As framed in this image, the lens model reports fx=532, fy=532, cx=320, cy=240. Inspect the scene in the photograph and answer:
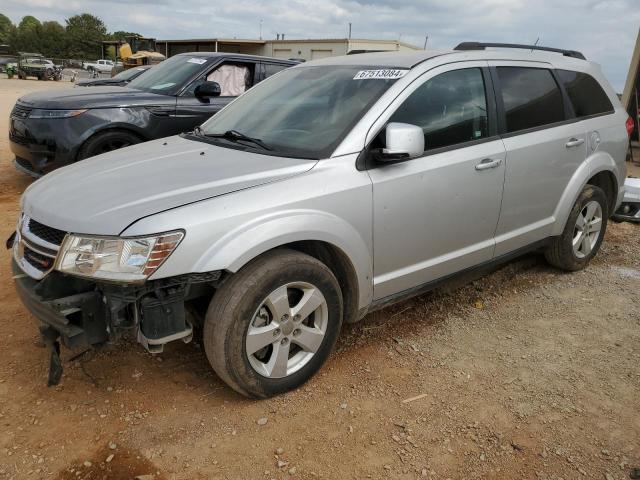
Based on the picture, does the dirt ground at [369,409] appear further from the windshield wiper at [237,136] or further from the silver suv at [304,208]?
the windshield wiper at [237,136]

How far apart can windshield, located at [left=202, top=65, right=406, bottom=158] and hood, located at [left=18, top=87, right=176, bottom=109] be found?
9.19 feet

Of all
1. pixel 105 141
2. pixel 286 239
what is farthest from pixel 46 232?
pixel 105 141

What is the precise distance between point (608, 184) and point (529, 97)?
1.40 metres

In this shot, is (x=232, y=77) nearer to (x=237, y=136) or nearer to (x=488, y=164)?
(x=237, y=136)

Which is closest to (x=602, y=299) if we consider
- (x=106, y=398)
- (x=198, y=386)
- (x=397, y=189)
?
(x=397, y=189)

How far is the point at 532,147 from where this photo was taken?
369cm

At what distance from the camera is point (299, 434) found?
255cm

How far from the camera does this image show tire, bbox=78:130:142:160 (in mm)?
5910

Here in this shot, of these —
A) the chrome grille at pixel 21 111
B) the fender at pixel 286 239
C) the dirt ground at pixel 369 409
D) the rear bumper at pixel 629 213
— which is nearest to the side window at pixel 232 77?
the chrome grille at pixel 21 111

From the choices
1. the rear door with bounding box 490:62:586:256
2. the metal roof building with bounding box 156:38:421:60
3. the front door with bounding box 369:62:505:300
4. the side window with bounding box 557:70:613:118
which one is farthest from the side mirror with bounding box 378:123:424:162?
the metal roof building with bounding box 156:38:421:60

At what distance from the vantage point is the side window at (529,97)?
365 centimetres

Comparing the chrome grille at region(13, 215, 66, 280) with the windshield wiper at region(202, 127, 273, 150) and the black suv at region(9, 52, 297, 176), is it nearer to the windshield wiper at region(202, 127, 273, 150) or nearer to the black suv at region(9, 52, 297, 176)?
the windshield wiper at region(202, 127, 273, 150)

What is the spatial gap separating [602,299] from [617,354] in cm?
87

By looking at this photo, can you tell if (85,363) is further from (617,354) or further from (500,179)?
(617,354)
